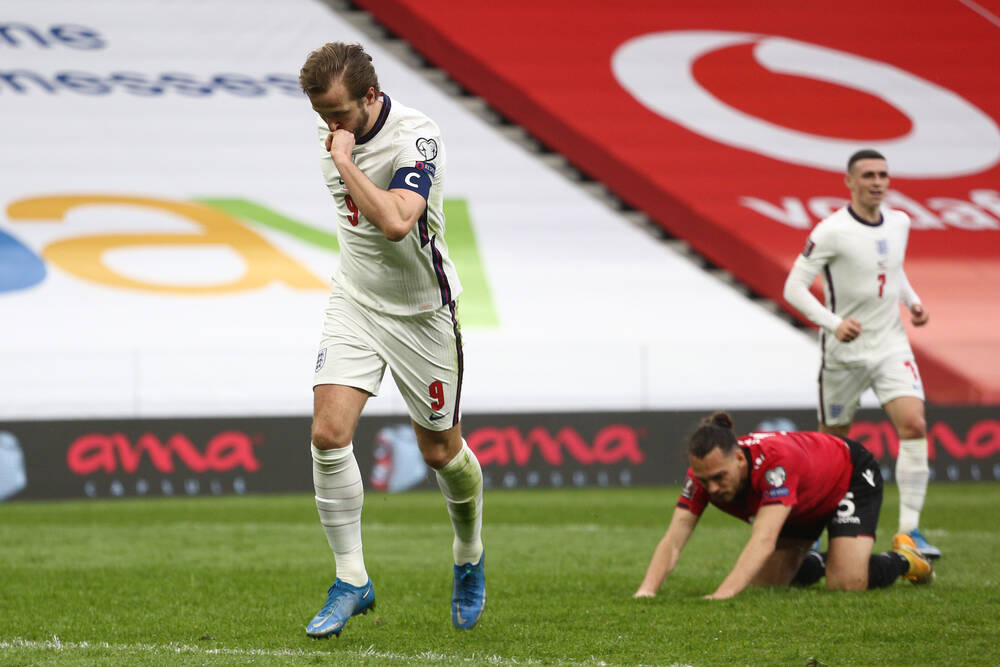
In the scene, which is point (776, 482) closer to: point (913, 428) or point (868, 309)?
point (913, 428)

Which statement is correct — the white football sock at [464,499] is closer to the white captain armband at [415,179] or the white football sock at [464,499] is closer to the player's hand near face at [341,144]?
the white captain armband at [415,179]

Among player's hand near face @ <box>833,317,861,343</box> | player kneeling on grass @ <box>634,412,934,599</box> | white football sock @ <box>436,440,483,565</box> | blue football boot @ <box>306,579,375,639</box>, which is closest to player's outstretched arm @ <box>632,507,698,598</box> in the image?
player kneeling on grass @ <box>634,412,934,599</box>

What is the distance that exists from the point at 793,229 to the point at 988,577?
12.2 m

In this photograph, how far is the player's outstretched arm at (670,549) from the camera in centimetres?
585

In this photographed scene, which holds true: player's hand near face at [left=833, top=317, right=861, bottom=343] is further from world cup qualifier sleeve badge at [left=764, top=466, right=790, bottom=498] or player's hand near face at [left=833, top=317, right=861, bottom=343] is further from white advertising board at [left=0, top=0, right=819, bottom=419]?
white advertising board at [left=0, top=0, right=819, bottom=419]

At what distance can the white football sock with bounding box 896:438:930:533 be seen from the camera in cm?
766

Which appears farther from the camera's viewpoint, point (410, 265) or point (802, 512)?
point (802, 512)

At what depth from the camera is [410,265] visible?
192 inches

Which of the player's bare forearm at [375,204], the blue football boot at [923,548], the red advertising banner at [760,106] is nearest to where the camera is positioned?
the player's bare forearm at [375,204]

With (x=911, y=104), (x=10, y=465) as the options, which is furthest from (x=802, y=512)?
(x=911, y=104)

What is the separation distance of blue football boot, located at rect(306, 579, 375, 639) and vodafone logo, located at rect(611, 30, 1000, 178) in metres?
15.4

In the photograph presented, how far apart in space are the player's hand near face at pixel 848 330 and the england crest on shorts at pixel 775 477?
1803mm

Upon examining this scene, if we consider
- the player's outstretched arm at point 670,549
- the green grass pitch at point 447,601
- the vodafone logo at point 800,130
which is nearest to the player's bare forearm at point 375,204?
the green grass pitch at point 447,601

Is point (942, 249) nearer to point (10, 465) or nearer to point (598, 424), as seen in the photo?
point (598, 424)
